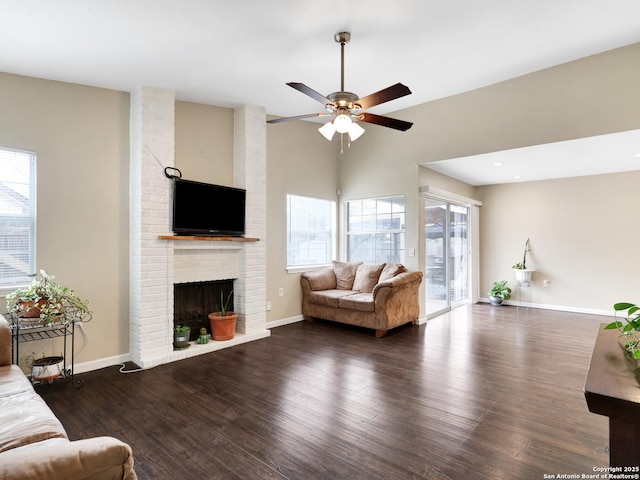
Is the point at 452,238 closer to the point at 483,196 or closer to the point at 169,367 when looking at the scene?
the point at 483,196

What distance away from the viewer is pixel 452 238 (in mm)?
6203

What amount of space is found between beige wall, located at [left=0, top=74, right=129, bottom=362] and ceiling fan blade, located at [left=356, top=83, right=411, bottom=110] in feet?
8.39

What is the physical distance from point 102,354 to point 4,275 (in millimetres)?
1110

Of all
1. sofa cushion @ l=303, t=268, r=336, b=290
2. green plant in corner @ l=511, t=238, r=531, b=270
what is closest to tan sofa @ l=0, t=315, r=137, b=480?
sofa cushion @ l=303, t=268, r=336, b=290

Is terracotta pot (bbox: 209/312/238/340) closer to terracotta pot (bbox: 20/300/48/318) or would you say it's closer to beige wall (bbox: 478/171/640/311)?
terracotta pot (bbox: 20/300/48/318)

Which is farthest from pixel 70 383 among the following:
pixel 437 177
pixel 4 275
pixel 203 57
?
pixel 437 177

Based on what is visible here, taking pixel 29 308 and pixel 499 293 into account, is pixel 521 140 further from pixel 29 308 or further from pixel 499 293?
pixel 29 308

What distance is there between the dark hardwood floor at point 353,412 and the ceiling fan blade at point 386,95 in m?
2.30

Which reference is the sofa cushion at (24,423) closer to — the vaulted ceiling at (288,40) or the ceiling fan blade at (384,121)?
the vaulted ceiling at (288,40)

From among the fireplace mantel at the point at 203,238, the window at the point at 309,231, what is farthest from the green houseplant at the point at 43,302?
the window at the point at 309,231

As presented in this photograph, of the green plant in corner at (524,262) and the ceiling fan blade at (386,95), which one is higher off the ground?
the ceiling fan blade at (386,95)

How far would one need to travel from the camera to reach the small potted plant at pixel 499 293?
21.7 feet

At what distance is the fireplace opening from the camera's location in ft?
13.4

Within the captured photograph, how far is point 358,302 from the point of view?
4.70m
